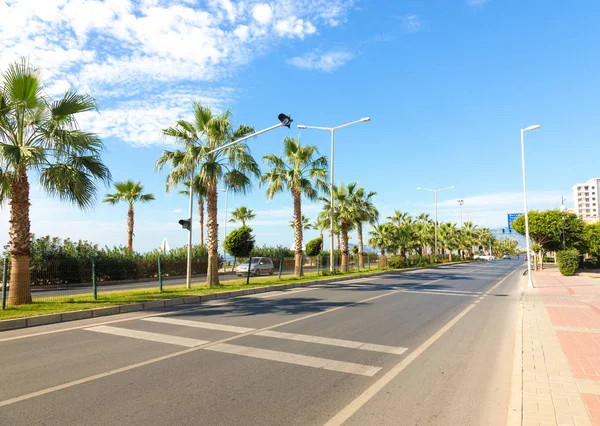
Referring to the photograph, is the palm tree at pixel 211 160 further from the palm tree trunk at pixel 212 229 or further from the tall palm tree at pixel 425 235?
the tall palm tree at pixel 425 235

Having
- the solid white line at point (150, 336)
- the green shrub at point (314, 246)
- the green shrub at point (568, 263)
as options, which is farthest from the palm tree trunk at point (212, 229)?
the green shrub at point (568, 263)

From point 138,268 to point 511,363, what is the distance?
89.0ft

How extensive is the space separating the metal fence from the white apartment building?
18873 centimetres

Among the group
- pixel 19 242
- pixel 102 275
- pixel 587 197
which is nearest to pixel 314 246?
pixel 102 275

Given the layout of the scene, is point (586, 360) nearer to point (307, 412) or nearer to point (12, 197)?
point (307, 412)

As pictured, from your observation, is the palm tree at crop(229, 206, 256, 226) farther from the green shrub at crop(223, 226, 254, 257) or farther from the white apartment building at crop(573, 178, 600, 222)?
the white apartment building at crop(573, 178, 600, 222)

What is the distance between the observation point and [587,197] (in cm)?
18900

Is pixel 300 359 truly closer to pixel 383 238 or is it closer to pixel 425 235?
pixel 383 238

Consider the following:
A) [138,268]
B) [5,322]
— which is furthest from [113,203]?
[5,322]

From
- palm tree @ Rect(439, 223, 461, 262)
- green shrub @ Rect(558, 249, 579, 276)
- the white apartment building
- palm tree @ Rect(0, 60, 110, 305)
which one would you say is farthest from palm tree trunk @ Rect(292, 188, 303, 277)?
the white apartment building

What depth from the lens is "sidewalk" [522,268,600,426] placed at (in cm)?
408

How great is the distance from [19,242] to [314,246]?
3334 cm

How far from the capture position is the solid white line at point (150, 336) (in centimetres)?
724

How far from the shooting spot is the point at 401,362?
6.29 meters
